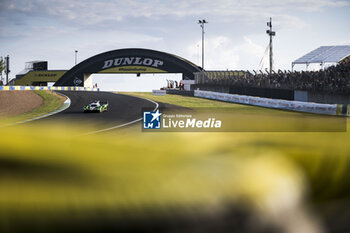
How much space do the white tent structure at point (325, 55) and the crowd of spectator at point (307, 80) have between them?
834 cm

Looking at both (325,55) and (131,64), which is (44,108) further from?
(131,64)

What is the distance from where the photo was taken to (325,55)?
4562 centimetres

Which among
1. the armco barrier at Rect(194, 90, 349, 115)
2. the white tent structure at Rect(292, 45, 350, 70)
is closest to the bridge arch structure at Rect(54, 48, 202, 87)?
the white tent structure at Rect(292, 45, 350, 70)

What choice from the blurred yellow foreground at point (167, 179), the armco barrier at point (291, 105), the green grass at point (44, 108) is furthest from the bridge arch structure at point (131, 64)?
the blurred yellow foreground at point (167, 179)

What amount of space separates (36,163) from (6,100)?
1041 inches

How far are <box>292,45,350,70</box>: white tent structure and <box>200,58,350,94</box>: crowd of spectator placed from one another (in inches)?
328

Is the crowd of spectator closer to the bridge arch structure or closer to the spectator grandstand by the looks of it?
the spectator grandstand

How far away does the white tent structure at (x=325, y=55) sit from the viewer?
4450cm

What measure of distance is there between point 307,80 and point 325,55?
1439 cm

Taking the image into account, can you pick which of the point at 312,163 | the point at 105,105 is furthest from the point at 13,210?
the point at 105,105

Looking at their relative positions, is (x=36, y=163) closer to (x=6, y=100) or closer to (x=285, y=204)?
(x=285, y=204)

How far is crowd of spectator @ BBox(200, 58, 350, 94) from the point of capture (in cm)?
2995

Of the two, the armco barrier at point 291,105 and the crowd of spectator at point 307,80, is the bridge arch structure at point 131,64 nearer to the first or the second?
the crowd of spectator at point 307,80

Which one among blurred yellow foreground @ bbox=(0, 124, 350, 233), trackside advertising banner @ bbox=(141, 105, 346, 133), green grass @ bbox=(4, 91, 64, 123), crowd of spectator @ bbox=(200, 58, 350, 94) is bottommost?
blurred yellow foreground @ bbox=(0, 124, 350, 233)
